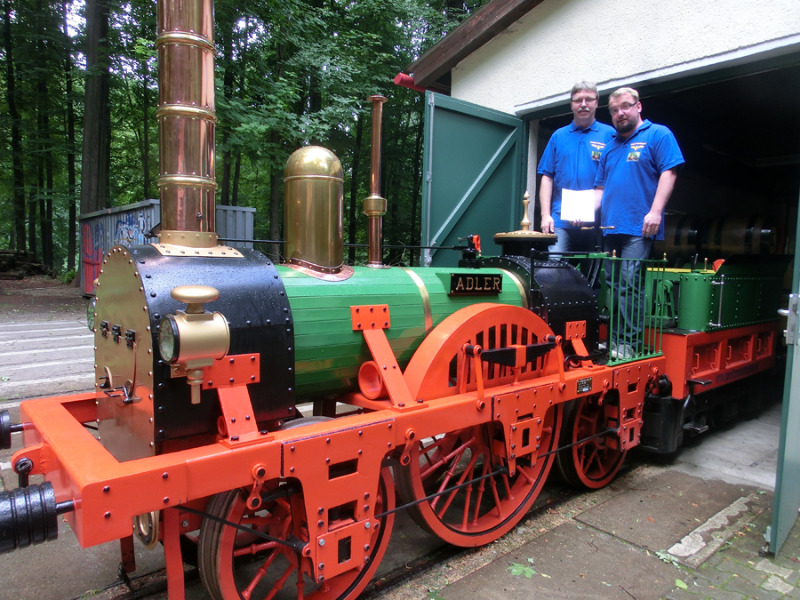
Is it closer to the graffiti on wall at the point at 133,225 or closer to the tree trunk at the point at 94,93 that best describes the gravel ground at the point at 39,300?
the graffiti on wall at the point at 133,225

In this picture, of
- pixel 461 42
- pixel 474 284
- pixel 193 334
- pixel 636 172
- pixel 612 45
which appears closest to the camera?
pixel 193 334

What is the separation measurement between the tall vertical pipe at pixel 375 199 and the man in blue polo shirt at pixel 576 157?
79.9 inches

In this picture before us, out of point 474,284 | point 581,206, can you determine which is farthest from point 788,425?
point 581,206

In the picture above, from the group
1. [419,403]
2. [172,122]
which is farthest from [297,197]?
[419,403]

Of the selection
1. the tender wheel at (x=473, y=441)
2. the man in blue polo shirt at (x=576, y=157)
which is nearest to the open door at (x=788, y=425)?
the tender wheel at (x=473, y=441)

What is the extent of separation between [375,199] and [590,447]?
2411mm

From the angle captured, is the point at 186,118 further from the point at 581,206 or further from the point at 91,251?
the point at 91,251

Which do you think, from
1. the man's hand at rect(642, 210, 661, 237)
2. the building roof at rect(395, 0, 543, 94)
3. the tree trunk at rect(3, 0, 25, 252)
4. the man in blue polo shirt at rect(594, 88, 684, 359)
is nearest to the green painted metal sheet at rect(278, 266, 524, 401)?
the man in blue polo shirt at rect(594, 88, 684, 359)

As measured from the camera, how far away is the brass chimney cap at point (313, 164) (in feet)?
8.80

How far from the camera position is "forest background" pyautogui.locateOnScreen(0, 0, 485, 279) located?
37.3ft

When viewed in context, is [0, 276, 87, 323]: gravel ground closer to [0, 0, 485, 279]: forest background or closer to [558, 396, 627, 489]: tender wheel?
[0, 0, 485, 279]: forest background

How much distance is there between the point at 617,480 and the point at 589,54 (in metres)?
4.38

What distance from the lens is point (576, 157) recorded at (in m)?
4.68

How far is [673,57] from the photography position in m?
5.23
